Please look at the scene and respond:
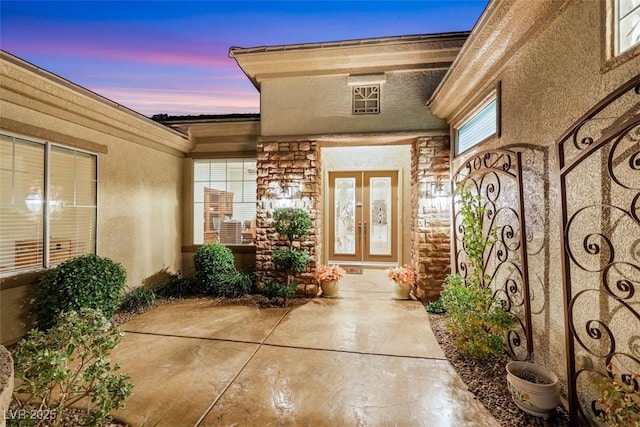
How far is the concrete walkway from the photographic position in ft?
7.13

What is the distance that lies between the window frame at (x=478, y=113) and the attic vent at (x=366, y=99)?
1.45m

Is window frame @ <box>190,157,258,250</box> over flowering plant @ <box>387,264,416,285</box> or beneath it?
over

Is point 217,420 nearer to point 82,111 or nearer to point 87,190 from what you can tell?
point 87,190

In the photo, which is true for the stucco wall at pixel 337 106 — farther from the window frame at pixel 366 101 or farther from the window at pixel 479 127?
the window at pixel 479 127

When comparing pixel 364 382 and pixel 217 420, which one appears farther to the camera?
pixel 364 382

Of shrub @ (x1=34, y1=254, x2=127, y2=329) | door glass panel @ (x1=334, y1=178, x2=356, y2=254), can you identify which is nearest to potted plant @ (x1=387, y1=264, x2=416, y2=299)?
door glass panel @ (x1=334, y1=178, x2=356, y2=254)

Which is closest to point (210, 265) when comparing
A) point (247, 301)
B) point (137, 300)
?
point (247, 301)

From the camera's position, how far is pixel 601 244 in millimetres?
1835

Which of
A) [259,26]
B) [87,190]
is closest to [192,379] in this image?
[87,190]

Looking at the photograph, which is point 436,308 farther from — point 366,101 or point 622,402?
point 366,101

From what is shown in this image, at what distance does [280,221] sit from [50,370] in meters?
3.58

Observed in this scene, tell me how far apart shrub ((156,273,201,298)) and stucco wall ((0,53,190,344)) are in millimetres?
410

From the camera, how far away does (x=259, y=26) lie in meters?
6.34

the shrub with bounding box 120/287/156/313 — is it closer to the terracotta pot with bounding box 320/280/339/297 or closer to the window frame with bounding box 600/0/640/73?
the terracotta pot with bounding box 320/280/339/297
